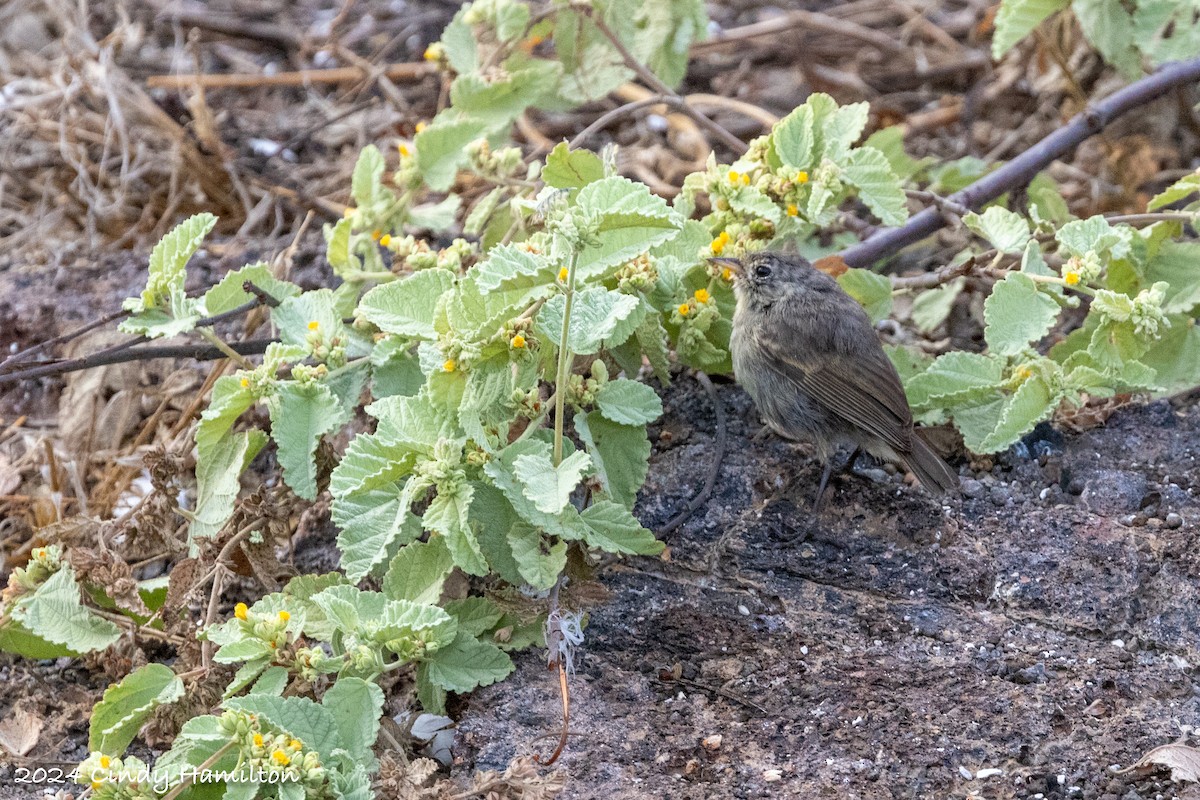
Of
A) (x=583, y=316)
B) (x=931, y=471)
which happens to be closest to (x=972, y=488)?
(x=931, y=471)

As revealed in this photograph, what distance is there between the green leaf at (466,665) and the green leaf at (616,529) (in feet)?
1.27

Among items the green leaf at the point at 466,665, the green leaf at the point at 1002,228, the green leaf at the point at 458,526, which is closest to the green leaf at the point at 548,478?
the green leaf at the point at 458,526

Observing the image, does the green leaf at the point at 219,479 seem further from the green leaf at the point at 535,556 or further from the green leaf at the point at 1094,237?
the green leaf at the point at 1094,237

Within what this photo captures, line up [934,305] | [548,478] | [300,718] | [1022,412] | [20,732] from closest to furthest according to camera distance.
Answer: [300,718] < [548,478] < [20,732] < [1022,412] < [934,305]

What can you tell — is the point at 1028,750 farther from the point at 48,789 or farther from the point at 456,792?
the point at 48,789

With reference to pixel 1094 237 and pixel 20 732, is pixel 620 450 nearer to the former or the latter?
pixel 1094 237

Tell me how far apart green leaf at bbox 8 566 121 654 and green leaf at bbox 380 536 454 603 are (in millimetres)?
799

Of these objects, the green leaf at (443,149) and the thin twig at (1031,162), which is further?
the thin twig at (1031,162)

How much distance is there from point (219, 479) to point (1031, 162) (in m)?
3.29

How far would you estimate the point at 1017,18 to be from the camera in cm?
478

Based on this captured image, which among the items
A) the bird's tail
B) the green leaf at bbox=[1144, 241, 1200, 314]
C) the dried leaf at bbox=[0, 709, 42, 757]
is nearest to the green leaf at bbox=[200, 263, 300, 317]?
the dried leaf at bbox=[0, 709, 42, 757]

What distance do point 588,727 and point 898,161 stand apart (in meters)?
2.80

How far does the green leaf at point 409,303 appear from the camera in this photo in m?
3.37

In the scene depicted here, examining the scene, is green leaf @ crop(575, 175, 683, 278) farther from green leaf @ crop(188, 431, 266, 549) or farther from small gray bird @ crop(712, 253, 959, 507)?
green leaf @ crop(188, 431, 266, 549)
